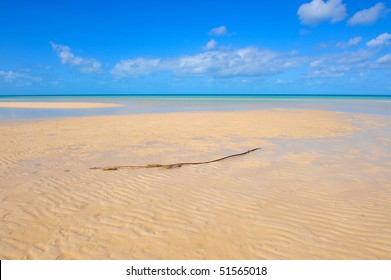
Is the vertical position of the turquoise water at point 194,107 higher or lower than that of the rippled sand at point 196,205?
lower

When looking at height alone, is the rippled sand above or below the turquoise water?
above

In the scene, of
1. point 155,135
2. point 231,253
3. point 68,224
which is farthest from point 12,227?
point 155,135

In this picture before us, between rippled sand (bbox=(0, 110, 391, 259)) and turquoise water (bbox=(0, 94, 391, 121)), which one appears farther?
turquoise water (bbox=(0, 94, 391, 121))

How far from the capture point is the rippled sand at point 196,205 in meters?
3.46

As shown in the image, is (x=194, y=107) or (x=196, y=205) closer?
(x=196, y=205)

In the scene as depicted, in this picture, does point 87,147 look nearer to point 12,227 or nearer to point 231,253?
point 12,227

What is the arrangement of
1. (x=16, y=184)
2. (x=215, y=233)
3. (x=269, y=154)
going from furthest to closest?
(x=269, y=154) < (x=16, y=184) < (x=215, y=233)

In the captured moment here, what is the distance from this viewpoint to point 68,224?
4012 millimetres

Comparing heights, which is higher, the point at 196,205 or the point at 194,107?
the point at 196,205

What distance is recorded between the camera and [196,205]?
470 centimetres

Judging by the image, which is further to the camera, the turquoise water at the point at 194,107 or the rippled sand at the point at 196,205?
the turquoise water at the point at 194,107

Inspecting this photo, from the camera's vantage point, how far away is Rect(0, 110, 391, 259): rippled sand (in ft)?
11.4

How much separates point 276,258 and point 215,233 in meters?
0.90

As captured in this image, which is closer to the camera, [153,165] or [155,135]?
[153,165]
